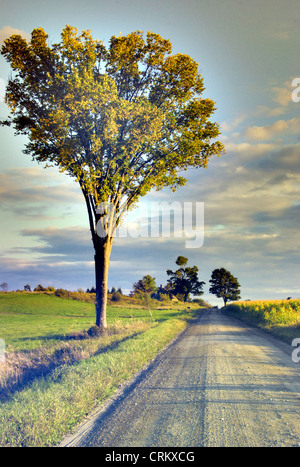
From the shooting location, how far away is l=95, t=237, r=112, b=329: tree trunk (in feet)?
63.3

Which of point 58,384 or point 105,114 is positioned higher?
point 105,114

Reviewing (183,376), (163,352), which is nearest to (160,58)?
(163,352)

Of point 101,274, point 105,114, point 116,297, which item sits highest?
point 105,114

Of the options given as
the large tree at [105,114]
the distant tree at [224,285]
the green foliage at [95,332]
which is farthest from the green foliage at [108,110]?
the distant tree at [224,285]

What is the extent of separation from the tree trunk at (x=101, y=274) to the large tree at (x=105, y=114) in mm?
60

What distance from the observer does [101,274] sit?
19312 mm

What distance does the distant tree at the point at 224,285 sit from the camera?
392ft

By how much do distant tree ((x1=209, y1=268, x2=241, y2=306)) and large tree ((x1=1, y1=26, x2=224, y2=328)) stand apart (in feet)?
340

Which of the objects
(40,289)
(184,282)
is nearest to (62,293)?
(40,289)

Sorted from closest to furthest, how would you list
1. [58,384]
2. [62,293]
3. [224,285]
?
[58,384], [62,293], [224,285]

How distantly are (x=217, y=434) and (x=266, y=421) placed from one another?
1.11 metres

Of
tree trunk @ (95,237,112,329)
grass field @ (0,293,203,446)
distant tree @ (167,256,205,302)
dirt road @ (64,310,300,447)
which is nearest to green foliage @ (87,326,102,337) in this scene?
tree trunk @ (95,237,112,329)

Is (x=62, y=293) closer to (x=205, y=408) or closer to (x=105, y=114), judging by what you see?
(x=105, y=114)

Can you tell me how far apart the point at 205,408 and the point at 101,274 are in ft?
44.9
